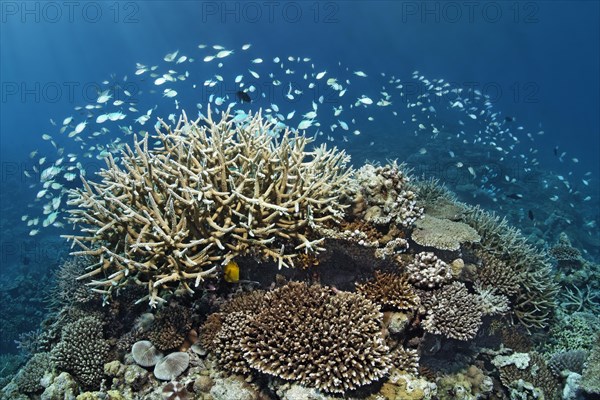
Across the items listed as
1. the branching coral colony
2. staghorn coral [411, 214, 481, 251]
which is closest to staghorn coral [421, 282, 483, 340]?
the branching coral colony

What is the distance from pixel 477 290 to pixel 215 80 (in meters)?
11.1

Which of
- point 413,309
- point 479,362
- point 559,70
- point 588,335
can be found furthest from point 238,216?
point 559,70

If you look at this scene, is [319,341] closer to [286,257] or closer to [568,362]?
[286,257]

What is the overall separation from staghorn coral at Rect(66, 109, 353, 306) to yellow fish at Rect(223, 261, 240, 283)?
0.46ft

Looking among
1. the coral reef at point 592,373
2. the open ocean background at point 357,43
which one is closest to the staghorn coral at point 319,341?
the coral reef at point 592,373

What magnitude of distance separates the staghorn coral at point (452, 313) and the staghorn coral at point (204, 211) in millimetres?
1681

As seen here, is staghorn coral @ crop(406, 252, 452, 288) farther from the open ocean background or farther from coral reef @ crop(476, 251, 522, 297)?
the open ocean background

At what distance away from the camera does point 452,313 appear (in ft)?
15.7

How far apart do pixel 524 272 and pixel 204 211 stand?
5.49 m

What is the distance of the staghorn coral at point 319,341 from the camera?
3.89 metres

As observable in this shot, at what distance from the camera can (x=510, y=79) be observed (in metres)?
147

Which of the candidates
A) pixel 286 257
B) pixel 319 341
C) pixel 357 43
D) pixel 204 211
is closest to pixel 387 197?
pixel 286 257

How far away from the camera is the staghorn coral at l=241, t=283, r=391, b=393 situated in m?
3.89

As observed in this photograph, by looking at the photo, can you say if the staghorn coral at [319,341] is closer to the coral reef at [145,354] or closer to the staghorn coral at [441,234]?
the coral reef at [145,354]
